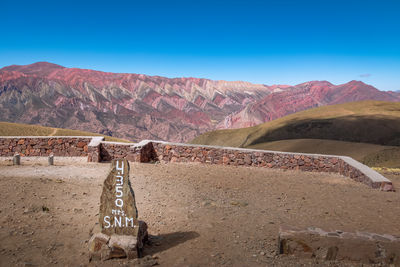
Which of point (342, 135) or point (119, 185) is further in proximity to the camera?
point (342, 135)

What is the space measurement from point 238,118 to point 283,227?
17447 centimetres

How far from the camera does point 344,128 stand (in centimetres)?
5628

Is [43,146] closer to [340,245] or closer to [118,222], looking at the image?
[118,222]

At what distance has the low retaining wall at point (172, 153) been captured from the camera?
38.3 ft

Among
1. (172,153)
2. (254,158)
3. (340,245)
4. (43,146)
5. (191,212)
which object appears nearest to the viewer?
(340,245)

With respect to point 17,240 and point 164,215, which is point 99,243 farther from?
point 164,215

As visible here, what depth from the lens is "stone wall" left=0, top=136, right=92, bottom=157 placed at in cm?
1323

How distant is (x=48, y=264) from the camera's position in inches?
179

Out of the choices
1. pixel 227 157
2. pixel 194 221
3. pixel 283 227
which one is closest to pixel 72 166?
pixel 227 157

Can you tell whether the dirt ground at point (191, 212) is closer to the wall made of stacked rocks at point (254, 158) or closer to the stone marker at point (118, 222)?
the stone marker at point (118, 222)

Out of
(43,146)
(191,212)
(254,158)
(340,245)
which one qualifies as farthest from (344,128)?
(340,245)

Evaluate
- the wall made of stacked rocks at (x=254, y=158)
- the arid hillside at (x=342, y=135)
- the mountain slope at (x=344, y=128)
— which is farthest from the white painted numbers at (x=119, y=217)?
the mountain slope at (x=344, y=128)

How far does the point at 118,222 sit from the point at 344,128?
58497 mm

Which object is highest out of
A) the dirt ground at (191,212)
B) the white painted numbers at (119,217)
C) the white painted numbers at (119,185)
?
the white painted numbers at (119,185)
